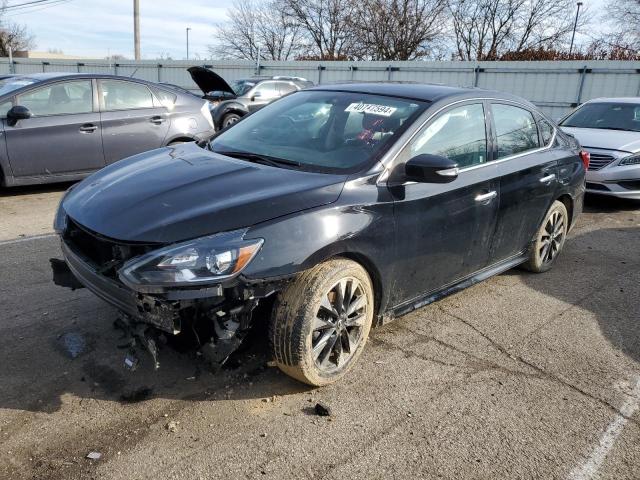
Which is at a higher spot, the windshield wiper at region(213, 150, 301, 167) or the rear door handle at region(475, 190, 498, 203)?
the windshield wiper at region(213, 150, 301, 167)

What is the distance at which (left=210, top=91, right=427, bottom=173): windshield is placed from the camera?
3.34m

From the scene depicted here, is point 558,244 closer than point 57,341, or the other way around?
point 57,341

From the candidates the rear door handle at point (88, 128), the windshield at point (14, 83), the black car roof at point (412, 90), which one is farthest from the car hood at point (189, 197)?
the windshield at point (14, 83)

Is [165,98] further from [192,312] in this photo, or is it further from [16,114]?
[192,312]

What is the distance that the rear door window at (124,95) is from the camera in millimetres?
7434

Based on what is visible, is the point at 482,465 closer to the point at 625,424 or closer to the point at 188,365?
the point at 625,424

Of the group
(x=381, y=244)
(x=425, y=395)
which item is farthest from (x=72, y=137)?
(x=425, y=395)

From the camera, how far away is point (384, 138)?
132 inches

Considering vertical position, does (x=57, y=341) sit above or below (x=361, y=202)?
below

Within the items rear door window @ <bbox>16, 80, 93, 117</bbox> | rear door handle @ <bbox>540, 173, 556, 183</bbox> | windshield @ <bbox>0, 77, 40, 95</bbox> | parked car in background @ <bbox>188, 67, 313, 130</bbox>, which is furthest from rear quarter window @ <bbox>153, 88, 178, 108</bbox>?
rear door handle @ <bbox>540, 173, 556, 183</bbox>

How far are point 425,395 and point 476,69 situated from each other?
17652 millimetres

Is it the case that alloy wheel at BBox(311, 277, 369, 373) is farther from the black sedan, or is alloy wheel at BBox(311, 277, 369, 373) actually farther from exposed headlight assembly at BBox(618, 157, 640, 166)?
exposed headlight assembly at BBox(618, 157, 640, 166)

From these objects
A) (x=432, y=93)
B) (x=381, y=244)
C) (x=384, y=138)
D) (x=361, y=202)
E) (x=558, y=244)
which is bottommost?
(x=558, y=244)

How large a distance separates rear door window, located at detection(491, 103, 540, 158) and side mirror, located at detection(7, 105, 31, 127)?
220 inches
